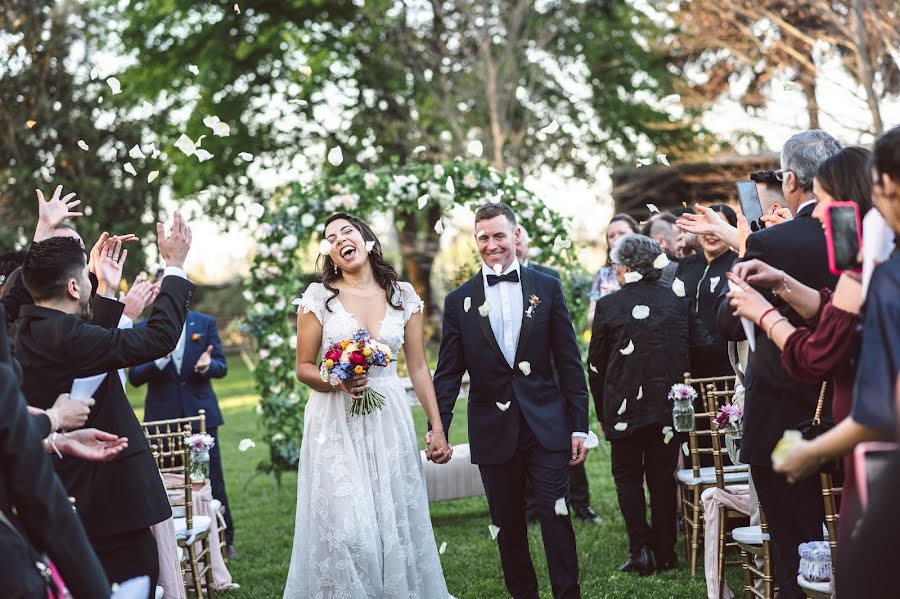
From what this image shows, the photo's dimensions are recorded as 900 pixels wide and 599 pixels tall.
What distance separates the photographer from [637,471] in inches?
266

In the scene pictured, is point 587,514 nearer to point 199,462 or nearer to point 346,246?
point 199,462

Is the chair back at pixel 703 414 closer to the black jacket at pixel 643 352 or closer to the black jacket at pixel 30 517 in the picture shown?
the black jacket at pixel 643 352

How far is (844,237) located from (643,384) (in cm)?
366

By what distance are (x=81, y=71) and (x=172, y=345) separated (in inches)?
1113

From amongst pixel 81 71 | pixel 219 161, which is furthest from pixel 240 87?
pixel 81 71

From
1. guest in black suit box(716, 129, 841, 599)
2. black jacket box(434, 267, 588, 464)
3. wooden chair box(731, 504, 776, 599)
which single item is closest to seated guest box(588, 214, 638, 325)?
black jacket box(434, 267, 588, 464)

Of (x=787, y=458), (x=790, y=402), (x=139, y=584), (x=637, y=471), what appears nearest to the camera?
(x=787, y=458)

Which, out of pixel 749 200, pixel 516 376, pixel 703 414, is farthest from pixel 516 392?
pixel 749 200

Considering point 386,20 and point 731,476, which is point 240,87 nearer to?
point 386,20

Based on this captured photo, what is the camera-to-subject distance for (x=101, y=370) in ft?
13.5

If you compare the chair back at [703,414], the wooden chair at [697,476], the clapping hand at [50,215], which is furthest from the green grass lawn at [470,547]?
the clapping hand at [50,215]

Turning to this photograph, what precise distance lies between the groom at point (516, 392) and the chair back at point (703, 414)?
78 cm

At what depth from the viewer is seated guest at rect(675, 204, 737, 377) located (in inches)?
250

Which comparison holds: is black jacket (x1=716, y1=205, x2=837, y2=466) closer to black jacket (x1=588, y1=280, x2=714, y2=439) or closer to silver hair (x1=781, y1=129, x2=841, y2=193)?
silver hair (x1=781, y1=129, x2=841, y2=193)
